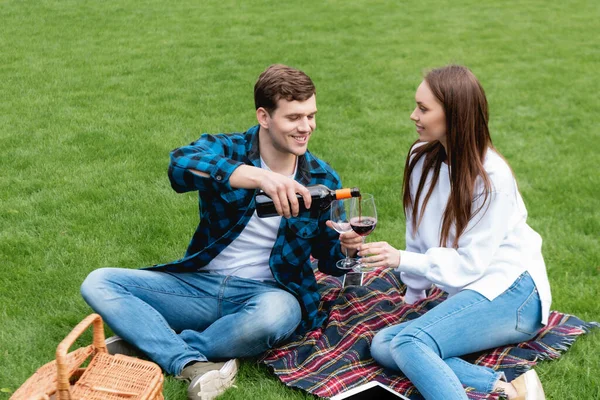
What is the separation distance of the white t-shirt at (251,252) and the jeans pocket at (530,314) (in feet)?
5.17

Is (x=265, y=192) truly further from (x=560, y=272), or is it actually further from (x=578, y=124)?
(x=578, y=124)

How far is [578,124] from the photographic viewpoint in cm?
1060

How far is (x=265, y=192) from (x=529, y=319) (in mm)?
1864

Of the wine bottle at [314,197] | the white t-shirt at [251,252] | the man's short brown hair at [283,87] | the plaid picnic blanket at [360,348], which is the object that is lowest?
the plaid picnic blanket at [360,348]

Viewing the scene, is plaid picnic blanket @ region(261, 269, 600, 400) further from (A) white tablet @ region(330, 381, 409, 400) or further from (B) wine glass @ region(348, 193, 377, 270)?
(B) wine glass @ region(348, 193, 377, 270)

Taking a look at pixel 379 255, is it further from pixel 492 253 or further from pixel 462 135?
pixel 462 135

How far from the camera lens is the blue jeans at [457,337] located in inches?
172

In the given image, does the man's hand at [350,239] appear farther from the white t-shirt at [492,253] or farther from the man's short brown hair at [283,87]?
the man's short brown hair at [283,87]

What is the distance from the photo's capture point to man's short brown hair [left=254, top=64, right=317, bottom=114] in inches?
189

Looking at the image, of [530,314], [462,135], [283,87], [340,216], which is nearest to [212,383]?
[340,216]

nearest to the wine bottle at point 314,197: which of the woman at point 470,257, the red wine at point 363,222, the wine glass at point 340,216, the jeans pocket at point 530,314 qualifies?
the wine glass at point 340,216

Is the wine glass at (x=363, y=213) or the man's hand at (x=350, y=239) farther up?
the wine glass at (x=363, y=213)

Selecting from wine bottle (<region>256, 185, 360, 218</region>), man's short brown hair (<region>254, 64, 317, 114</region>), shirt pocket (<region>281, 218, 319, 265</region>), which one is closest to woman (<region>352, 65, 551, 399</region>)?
wine bottle (<region>256, 185, 360, 218</region>)

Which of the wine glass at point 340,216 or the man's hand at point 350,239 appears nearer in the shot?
the wine glass at point 340,216
